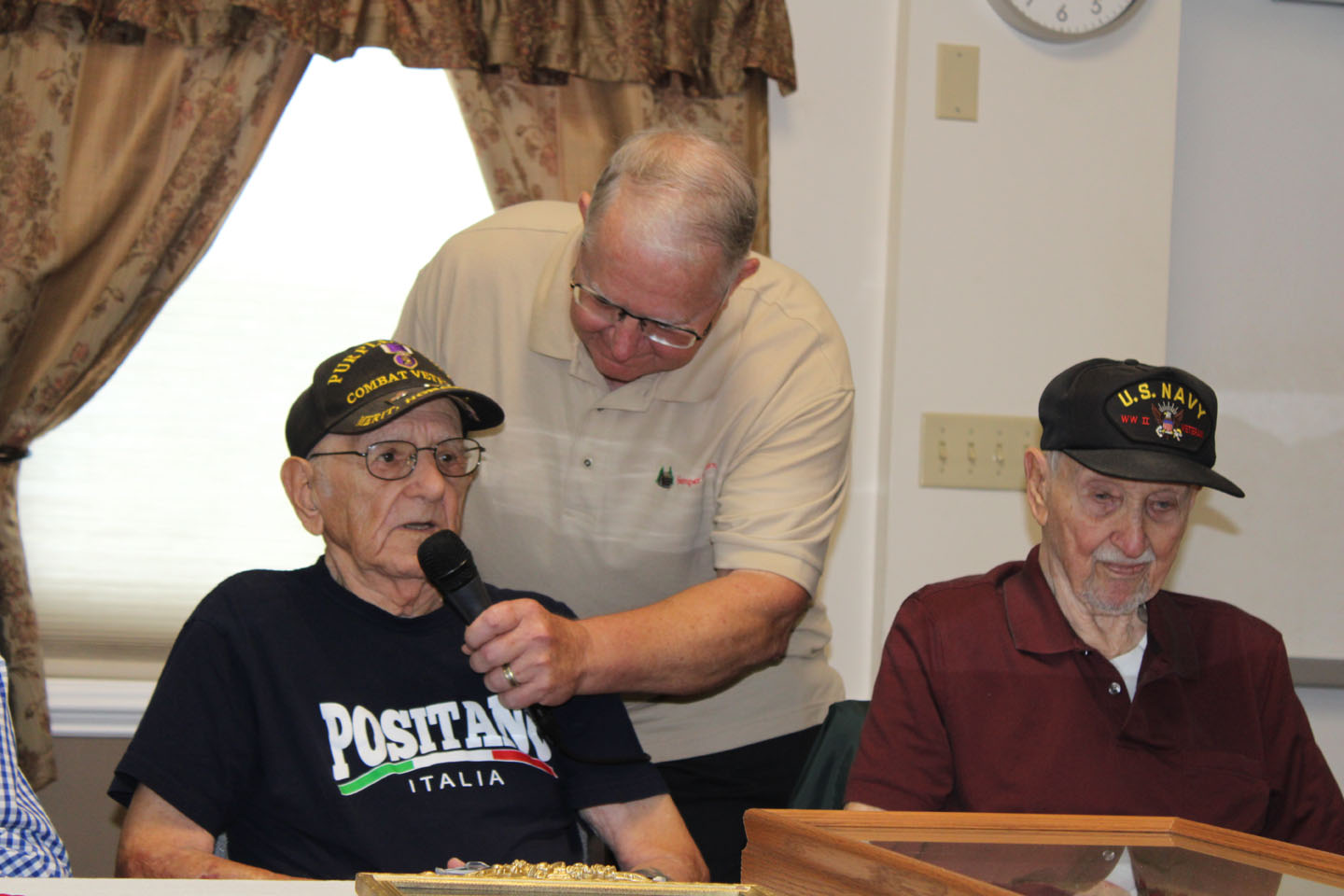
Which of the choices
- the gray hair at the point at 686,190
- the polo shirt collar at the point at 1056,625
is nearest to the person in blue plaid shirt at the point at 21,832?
the gray hair at the point at 686,190

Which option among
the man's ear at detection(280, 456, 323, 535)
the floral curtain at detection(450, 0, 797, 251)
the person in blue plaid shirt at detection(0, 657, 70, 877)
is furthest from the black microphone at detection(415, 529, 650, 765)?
the floral curtain at detection(450, 0, 797, 251)

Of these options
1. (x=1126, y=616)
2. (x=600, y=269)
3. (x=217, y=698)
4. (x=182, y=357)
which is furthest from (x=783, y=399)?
(x=182, y=357)

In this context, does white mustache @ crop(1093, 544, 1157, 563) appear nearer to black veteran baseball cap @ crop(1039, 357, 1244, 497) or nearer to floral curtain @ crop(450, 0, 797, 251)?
black veteran baseball cap @ crop(1039, 357, 1244, 497)

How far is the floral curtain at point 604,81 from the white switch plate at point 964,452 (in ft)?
2.04

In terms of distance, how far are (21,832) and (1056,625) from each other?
1.36 metres

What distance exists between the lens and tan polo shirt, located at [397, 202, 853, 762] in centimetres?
203

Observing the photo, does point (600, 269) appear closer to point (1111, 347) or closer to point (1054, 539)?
point (1054, 539)

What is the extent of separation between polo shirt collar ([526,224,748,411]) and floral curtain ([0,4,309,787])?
122cm

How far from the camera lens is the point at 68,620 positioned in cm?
299

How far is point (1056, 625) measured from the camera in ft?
5.95

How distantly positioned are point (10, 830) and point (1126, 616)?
1501 millimetres

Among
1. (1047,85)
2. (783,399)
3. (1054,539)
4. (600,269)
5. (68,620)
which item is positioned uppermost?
(1047,85)

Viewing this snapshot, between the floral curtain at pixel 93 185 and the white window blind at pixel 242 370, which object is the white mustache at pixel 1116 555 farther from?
the floral curtain at pixel 93 185

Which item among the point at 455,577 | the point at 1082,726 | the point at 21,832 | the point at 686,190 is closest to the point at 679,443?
the point at 686,190
